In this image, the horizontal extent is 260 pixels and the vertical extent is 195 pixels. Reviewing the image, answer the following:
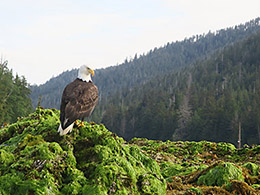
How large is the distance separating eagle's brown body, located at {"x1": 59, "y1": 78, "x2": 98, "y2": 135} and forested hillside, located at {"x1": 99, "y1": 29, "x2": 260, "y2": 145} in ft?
194

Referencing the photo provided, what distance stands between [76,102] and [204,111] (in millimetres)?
77063

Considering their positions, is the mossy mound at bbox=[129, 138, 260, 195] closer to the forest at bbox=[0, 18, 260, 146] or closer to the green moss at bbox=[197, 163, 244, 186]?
the green moss at bbox=[197, 163, 244, 186]

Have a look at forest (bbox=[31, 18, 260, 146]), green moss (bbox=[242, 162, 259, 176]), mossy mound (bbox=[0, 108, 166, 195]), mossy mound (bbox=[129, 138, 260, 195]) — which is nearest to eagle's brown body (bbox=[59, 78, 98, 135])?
mossy mound (bbox=[0, 108, 166, 195])

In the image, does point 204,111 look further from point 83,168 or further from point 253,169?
point 83,168

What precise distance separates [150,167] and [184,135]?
247ft

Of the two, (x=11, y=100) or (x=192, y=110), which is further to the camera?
(x=192, y=110)

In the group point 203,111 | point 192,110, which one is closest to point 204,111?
point 203,111

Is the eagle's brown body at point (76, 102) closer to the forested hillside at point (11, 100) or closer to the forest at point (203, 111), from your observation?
the forest at point (203, 111)

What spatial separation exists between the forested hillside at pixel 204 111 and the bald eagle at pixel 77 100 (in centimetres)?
5898

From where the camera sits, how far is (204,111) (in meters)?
80.2

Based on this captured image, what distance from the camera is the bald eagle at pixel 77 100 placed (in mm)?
6238

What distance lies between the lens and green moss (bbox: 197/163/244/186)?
776 centimetres

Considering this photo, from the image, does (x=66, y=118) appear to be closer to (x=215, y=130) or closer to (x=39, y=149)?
(x=39, y=149)

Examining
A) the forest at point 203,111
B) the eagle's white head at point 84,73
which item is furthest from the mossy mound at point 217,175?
the forest at point 203,111
